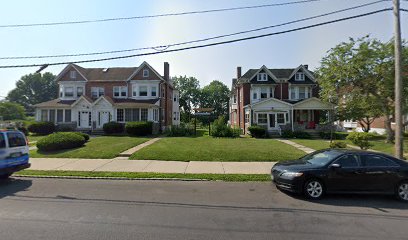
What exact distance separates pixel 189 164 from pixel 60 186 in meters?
5.51

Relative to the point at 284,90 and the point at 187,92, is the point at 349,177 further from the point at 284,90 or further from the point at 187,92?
the point at 187,92

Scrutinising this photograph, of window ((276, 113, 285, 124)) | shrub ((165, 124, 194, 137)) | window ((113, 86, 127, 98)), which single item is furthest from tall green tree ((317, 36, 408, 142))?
window ((113, 86, 127, 98))

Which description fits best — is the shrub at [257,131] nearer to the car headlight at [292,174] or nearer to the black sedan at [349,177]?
the black sedan at [349,177]

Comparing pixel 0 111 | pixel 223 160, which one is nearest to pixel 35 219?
pixel 223 160

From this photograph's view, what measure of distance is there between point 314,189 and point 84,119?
28835 mm

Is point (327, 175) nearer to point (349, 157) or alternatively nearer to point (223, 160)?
point (349, 157)

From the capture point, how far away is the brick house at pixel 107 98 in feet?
100

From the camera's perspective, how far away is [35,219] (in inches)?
218

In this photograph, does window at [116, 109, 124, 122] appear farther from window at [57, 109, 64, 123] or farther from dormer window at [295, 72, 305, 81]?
dormer window at [295, 72, 305, 81]

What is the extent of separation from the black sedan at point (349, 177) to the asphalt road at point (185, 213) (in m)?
0.31

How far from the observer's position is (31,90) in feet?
341

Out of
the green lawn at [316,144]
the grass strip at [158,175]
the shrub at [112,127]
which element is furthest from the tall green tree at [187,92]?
the grass strip at [158,175]

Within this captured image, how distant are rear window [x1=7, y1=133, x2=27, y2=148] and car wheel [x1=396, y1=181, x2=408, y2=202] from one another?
12.3 m

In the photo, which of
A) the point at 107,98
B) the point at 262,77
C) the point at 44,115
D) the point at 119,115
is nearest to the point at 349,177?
the point at 119,115
